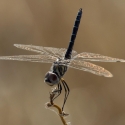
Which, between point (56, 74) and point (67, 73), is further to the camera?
point (67, 73)

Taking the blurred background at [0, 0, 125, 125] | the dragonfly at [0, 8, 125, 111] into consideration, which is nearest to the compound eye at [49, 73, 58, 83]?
the dragonfly at [0, 8, 125, 111]

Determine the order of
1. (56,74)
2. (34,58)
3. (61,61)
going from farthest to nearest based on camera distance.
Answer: (34,58) → (61,61) → (56,74)

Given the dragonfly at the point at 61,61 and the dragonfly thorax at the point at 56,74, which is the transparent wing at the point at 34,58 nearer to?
the dragonfly at the point at 61,61

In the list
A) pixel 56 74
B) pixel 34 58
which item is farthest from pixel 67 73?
pixel 56 74

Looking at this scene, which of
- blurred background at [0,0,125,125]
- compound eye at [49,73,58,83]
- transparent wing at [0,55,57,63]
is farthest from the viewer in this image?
blurred background at [0,0,125,125]

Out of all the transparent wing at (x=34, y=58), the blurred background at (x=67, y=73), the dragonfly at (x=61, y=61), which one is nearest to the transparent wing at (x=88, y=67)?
the dragonfly at (x=61, y=61)

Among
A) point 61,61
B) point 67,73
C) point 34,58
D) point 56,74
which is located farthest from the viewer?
point 67,73

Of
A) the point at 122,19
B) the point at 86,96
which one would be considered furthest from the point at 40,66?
the point at 122,19

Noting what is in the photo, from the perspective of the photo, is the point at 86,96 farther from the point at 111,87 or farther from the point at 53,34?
the point at 53,34

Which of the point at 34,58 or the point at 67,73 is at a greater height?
the point at 34,58

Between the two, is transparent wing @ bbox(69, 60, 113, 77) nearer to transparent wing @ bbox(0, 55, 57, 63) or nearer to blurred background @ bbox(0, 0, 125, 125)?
transparent wing @ bbox(0, 55, 57, 63)

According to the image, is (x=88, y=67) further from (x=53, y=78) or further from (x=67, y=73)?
(x=67, y=73)
